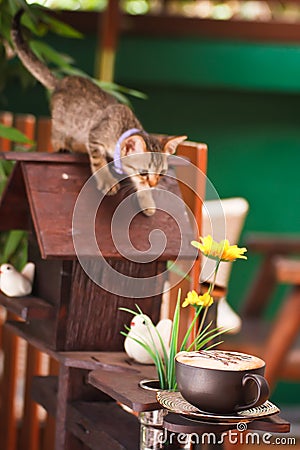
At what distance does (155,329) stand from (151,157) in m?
Answer: 0.34

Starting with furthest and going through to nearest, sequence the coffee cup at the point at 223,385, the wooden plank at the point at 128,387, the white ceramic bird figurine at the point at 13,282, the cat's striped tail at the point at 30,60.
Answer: the cat's striped tail at the point at 30,60, the white ceramic bird figurine at the point at 13,282, the wooden plank at the point at 128,387, the coffee cup at the point at 223,385

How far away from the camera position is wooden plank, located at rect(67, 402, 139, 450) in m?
1.83

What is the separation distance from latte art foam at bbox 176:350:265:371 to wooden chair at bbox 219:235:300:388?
2.09 metres

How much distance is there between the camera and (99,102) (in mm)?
2121

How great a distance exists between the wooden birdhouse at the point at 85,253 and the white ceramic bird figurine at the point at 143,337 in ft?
0.38

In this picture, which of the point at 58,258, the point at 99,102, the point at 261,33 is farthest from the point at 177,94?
the point at 58,258

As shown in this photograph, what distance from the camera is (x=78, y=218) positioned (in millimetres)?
1919

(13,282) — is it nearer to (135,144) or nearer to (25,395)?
(135,144)

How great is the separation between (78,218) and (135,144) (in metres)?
0.18

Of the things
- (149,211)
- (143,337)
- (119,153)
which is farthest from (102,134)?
(143,337)

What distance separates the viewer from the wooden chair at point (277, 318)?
378 centimetres

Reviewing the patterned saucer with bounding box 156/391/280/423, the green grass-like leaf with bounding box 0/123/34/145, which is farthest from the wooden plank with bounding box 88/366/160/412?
the green grass-like leaf with bounding box 0/123/34/145

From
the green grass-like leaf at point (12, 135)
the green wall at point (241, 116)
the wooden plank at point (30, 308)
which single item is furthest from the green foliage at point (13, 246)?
the green wall at point (241, 116)

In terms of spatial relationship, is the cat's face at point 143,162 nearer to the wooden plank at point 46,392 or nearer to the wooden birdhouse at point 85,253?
the wooden birdhouse at point 85,253
